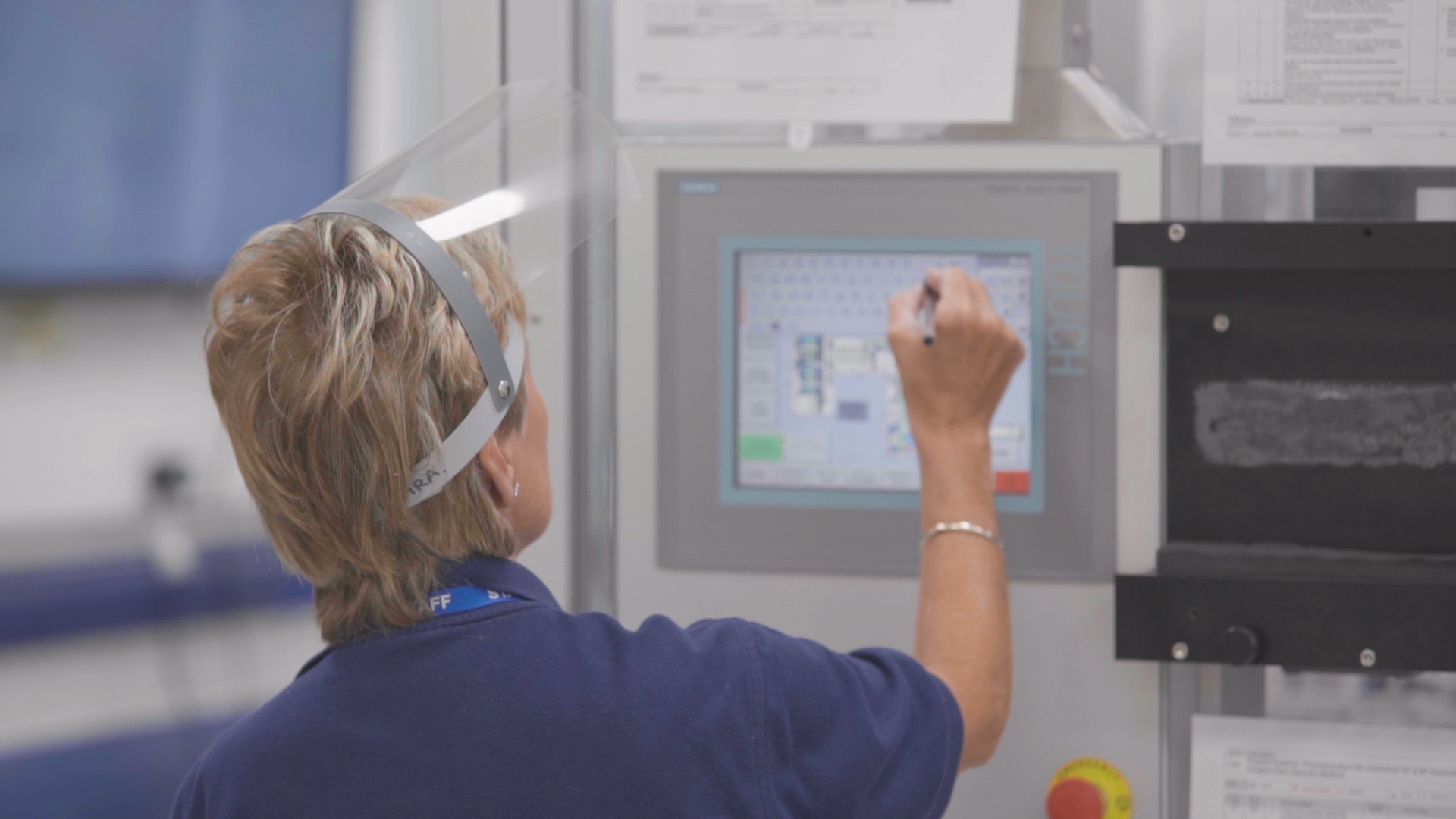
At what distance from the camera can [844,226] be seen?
42.1 inches

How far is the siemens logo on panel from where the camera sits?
40.8 inches

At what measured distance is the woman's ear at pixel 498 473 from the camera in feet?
2.53

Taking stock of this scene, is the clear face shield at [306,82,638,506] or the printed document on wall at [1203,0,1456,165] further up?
the printed document on wall at [1203,0,1456,165]

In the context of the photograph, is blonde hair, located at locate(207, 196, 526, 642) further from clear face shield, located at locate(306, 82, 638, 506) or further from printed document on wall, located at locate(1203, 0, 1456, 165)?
printed document on wall, located at locate(1203, 0, 1456, 165)

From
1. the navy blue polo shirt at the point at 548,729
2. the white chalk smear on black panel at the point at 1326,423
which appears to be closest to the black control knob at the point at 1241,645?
the white chalk smear on black panel at the point at 1326,423

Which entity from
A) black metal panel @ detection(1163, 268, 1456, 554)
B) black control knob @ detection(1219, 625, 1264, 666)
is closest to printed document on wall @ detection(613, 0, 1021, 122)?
black metal panel @ detection(1163, 268, 1456, 554)

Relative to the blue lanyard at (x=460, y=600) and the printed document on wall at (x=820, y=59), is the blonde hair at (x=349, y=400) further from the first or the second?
the printed document on wall at (x=820, y=59)

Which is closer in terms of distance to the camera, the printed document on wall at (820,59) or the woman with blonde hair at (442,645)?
the woman with blonde hair at (442,645)

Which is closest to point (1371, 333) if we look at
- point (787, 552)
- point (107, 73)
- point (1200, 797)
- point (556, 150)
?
point (1200, 797)

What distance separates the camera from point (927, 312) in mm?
1018

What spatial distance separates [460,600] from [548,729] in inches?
4.5

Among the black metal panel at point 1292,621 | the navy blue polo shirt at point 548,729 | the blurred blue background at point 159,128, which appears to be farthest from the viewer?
the blurred blue background at point 159,128

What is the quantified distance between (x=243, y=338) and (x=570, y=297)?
0.45 m

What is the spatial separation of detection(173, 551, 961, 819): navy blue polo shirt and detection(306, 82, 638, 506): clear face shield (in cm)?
11
